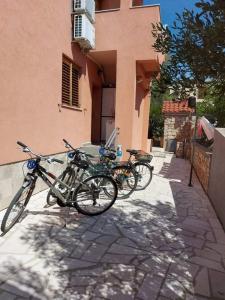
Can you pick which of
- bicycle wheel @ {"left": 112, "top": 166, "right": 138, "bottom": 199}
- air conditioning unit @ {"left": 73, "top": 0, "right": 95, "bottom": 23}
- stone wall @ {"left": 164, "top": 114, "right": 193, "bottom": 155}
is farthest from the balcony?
stone wall @ {"left": 164, "top": 114, "right": 193, "bottom": 155}

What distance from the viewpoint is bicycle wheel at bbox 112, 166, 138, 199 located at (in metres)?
6.33

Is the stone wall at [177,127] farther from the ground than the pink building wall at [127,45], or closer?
closer

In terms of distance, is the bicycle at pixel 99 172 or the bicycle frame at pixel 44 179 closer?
the bicycle frame at pixel 44 179

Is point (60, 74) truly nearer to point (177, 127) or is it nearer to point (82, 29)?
point (82, 29)

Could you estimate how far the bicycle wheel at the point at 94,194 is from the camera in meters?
5.11

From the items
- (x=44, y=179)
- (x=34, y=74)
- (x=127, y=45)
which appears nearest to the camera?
(x=44, y=179)

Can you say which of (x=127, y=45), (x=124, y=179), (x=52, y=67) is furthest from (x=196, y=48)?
(x=127, y=45)

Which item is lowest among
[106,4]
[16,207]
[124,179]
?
[16,207]

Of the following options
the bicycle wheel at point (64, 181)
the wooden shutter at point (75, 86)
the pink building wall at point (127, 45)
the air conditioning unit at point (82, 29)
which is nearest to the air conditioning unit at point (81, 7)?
the air conditioning unit at point (82, 29)

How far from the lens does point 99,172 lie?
5.84 m

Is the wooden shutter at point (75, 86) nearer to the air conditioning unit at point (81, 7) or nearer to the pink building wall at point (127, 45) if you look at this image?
the pink building wall at point (127, 45)

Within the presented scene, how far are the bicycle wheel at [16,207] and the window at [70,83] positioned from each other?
3.89 meters

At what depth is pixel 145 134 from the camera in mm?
13875

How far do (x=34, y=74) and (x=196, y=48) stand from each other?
464 centimetres
